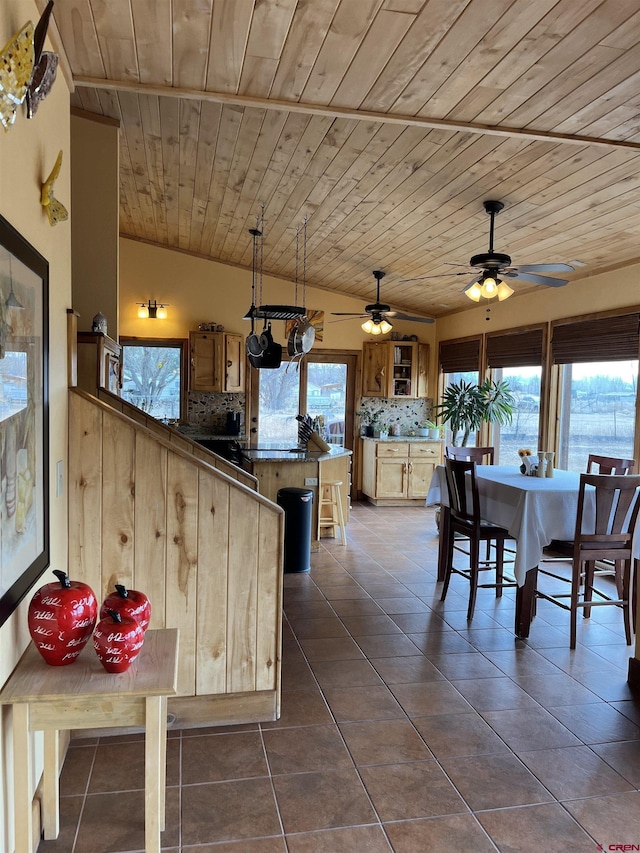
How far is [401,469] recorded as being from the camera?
26.4 feet

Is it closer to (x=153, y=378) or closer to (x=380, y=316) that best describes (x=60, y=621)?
(x=380, y=316)

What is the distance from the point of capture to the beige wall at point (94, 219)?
395cm

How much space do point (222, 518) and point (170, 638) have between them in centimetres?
59

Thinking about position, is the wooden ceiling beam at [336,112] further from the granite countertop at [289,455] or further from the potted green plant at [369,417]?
the potted green plant at [369,417]

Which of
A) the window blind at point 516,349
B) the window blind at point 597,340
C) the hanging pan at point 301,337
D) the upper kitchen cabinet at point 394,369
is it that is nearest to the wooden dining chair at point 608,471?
the window blind at point 597,340

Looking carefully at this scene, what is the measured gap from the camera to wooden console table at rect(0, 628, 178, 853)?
1.70 meters

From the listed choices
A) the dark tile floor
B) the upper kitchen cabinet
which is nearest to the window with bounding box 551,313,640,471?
the dark tile floor

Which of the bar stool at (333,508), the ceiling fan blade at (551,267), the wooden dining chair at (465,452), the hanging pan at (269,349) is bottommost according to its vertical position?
the bar stool at (333,508)

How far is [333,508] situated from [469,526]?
86.8 inches

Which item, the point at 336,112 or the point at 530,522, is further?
the point at 530,522

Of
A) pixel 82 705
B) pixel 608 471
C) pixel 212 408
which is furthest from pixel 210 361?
pixel 82 705

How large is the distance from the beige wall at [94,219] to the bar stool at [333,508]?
280 cm

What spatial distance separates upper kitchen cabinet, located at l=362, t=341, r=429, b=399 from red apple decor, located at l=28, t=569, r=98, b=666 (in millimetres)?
6736

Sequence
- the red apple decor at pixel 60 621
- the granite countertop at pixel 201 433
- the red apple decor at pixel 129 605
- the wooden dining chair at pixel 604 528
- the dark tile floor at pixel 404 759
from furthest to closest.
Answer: the granite countertop at pixel 201 433 → the wooden dining chair at pixel 604 528 → the dark tile floor at pixel 404 759 → the red apple decor at pixel 129 605 → the red apple decor at pixel 60 621
